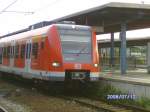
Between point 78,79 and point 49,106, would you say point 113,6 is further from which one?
point 49,106

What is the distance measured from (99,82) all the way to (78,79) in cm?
144

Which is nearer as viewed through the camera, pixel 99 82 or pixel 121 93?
pixel 121 93

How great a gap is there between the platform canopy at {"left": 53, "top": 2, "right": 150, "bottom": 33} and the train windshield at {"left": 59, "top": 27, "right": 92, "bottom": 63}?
256 centimetres

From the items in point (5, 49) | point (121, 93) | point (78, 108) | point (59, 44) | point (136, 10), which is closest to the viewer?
point (78, 108)

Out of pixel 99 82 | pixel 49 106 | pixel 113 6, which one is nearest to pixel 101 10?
pixel 113 6

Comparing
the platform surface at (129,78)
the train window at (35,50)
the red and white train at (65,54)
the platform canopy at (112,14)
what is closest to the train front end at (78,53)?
the red and white train at (65,54)

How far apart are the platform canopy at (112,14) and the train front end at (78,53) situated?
2.60 metres

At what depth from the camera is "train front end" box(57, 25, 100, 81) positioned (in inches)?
665

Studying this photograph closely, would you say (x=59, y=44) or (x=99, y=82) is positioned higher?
(x=59, y=44)

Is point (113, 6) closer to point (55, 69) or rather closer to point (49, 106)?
point (55, 69)

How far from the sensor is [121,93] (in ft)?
52.0

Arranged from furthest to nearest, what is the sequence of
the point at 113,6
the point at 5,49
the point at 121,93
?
the point at 5,49, the point at 113,6, the point at 121,93

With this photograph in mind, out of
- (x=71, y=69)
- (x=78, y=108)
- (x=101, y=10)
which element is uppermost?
(x=101, y=10)

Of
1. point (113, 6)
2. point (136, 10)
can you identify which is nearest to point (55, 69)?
point (113, 6)
